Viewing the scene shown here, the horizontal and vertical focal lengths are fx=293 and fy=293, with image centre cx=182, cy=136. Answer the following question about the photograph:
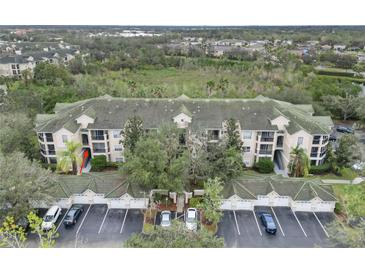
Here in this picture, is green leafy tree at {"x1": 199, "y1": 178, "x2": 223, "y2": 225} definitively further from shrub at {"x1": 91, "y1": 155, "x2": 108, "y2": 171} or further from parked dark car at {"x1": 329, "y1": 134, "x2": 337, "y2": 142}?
parked dark car at {"x1": 329, "y1": 134, "x2": 337, "y2": 142}

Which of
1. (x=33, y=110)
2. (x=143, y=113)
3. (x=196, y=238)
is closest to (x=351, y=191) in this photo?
(x=196, y=238)

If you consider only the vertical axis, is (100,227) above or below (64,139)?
below

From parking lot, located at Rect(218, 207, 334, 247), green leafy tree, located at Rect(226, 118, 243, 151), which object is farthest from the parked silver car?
green leafy tree, located at Rect(226, 118, 243, 151)

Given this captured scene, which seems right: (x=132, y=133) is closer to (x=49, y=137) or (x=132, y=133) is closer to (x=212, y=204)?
A: (x=49, y=137)

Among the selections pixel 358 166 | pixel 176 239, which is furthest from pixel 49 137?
pixel 358 166

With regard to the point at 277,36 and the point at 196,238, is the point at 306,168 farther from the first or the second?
the point at 277,36

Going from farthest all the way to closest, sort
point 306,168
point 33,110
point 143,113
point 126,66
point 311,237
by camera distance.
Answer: point 126,66, point 33,110, point 143,113, point 306,168, point 311,237
